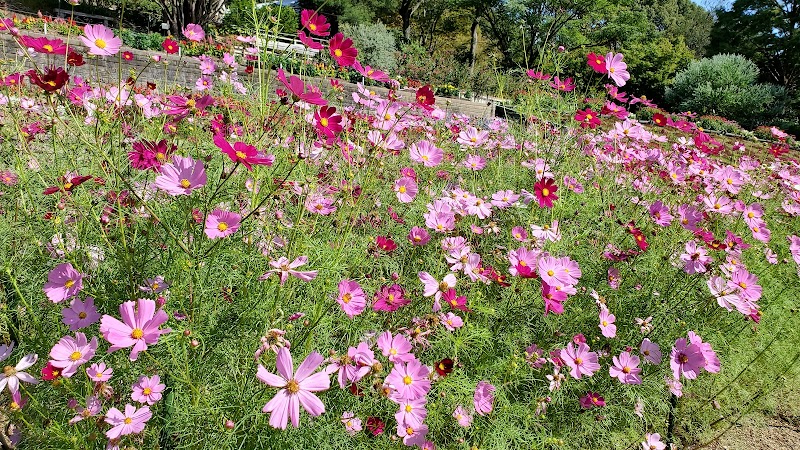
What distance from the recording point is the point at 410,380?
1066 mm

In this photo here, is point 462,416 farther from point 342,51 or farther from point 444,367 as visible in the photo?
point 342,51

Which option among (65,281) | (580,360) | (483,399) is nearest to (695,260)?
(580,360)

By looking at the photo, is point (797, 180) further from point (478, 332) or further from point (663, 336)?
point (478, 332)

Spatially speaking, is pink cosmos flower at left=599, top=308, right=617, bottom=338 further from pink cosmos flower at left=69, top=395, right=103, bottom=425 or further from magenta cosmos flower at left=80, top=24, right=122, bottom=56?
magenta cosmos flower at left=80, top=24, right=122, bottom=56

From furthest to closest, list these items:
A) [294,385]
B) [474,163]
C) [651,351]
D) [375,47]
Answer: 1. [375,47]
2. [474,163]
3. [651,351]
4. [294,385]

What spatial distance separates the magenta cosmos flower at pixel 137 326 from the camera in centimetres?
87

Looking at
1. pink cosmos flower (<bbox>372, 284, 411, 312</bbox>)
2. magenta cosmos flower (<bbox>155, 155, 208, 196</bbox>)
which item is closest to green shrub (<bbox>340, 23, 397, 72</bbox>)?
pink cosmos flower (<bbox>372, 284, 411, 312</bbox>)

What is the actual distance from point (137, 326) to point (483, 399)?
0.89 metres

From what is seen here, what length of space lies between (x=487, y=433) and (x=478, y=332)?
29 centimetres

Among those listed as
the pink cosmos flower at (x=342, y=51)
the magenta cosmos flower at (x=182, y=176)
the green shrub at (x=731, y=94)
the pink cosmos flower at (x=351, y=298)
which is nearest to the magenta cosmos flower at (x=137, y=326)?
the magenta cosmos flower at (x=182, y=176)

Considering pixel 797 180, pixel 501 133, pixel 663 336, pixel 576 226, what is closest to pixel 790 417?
pixel 663 336

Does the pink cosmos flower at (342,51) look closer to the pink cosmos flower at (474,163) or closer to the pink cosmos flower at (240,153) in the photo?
the pink cosmos flower at (240,153)

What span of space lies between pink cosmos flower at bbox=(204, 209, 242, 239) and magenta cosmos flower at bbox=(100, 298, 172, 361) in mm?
→ 214

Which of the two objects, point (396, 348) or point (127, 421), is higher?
point (396, 348)
